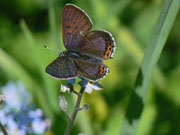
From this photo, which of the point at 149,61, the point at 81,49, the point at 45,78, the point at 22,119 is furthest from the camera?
the point at 45,78

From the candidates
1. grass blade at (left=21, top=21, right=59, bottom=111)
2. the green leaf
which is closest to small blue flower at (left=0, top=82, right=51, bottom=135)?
grass blade at (left=21, top=21, right=59, bottom=111)

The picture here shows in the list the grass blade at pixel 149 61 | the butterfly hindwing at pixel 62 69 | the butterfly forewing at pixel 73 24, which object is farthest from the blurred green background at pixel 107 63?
the butterfly hindwing at pixel 62 69

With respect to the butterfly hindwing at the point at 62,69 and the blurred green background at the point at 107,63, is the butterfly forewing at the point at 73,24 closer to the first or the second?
the butterfly hindwing at the point at 62,69

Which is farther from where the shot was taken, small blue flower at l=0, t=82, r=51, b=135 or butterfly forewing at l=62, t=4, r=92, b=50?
small blue flower at l=0, t=82, r=51, b=135

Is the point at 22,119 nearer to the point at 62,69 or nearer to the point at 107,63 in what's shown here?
the point at 62,69

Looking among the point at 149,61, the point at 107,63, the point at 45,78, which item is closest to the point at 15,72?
the point at 45,78

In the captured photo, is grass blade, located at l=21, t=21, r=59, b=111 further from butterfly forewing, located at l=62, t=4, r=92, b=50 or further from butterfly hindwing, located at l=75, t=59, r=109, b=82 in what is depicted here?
butterfly hindwing, located at l=75, t=59, r=109, b=82
